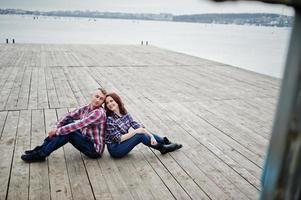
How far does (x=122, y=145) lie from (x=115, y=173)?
39 cm

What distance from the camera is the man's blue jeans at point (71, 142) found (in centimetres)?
344

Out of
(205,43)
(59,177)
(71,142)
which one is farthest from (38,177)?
(205,43)

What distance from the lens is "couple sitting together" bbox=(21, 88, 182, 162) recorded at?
3.41 metres

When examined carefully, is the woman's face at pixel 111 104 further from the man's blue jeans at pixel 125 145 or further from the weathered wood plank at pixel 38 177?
the weathered wood plank at pixel 38 177

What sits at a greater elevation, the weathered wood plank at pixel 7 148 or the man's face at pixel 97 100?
the man's face at pixel 97 100

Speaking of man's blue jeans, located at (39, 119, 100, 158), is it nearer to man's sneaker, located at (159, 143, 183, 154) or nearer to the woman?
the woman

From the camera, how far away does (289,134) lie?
34.6 inches

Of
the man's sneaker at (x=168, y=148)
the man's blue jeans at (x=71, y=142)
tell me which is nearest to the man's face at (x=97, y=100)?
the man's blue jeans at (x=71, y=142)

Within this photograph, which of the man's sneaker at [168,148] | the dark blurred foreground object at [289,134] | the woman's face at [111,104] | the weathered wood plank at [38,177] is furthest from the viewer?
the man's sneaker at [168,148]

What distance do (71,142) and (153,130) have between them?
1683 millimetres

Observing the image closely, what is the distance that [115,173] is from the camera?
11.2ft

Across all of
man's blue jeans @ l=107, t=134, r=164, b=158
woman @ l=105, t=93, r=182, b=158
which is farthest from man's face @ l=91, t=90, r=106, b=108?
man's blue jeans @ l=107, t=134, r=164, b=158

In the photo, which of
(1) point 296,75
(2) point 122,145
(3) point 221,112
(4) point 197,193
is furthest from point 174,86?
(1) point 296,75

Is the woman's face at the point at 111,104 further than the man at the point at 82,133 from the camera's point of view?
Yes
